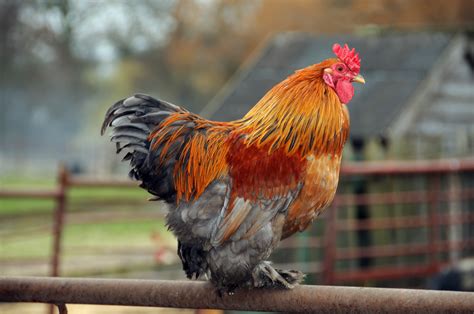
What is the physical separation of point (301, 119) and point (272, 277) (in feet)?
1.59

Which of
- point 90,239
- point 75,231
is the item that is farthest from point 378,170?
point 75,231

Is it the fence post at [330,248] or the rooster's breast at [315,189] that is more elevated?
the rooster's breast at [315,189]

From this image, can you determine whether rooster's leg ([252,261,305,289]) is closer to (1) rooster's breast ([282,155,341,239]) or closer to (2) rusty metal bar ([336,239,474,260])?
(1) rooster's breast ([282,155,341,239])

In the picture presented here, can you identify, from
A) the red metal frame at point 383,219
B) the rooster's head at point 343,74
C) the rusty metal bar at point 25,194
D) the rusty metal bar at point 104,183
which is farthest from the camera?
the rusty metal bar at point 104,183

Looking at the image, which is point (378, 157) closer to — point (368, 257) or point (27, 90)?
point (368, 257)

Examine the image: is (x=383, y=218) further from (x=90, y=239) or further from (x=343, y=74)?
(x=90, y=239)

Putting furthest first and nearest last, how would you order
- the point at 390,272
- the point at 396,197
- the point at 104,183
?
1. the point at 396,197
2. the point at 390,272
3. the point at 104,183

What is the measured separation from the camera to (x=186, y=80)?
2031 centimetres

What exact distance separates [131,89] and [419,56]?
14290mm

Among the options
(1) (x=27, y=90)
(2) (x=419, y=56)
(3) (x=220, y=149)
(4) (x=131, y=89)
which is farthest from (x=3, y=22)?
(3) (x=220, y=149)

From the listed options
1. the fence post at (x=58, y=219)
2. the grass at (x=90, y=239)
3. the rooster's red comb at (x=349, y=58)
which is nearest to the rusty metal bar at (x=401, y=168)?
the fence post at (x=58, y=219)

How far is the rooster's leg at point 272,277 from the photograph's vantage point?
86.4 inches

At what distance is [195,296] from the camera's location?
2.12 metres

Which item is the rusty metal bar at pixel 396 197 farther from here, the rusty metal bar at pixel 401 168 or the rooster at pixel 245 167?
the rooster at pixel 245 167
